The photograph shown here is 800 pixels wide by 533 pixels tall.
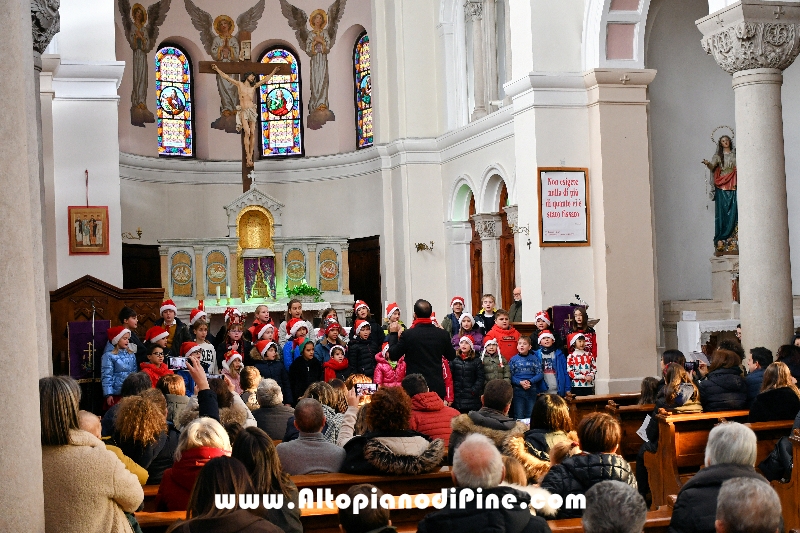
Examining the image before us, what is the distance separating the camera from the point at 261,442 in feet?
12.8

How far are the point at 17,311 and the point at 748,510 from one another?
253 centimetres

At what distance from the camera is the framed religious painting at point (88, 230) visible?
14359 mm

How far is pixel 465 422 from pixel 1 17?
334 cm

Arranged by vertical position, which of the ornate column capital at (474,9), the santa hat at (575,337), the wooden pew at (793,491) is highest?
the ornate column capital at (474,9)

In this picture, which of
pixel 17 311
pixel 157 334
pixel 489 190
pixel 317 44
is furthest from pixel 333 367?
pixel 317 44

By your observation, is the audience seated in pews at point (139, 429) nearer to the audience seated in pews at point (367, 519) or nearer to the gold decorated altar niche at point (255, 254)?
the audience seated in pews at point (367, 519)

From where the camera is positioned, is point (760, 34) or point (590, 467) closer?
point (590, 467)

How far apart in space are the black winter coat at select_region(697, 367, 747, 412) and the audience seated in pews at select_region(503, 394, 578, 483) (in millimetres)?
2564

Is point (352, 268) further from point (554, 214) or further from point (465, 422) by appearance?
point (465, 422)

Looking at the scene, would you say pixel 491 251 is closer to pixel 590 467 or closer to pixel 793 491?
pixel 793 491

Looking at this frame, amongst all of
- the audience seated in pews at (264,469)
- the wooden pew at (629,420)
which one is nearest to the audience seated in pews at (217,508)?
the audience seated in pews at (264,469)

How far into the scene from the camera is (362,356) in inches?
420

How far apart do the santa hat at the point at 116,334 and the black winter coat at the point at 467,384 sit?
3208 millimetres

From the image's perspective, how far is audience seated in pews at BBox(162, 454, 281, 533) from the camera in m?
3.31
